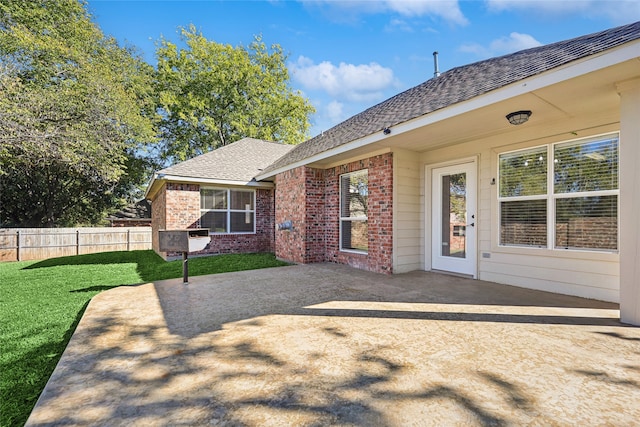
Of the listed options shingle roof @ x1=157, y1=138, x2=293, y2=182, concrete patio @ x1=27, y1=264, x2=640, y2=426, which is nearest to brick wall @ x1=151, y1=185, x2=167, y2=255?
shingle roof @ x1=157, y1=138, x2=293, y2=182

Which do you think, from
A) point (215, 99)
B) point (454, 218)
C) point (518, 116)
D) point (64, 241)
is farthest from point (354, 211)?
point (215, 99)

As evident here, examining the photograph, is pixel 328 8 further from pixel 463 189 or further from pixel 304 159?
pixel 463 189

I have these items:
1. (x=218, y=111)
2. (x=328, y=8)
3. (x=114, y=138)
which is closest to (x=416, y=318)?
(x=328, y=8)

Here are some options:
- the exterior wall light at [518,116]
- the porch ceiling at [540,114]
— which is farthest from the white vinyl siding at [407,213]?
the exterior wall light at [518,116]

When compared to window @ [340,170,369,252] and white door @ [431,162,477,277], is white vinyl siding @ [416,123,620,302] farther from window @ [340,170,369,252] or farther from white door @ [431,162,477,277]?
window @ [340,170,369,252]

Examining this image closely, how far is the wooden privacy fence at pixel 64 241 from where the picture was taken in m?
12.0

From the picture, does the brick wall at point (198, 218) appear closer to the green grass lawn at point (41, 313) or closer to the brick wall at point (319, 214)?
the green grass lawn at point (41, 313)

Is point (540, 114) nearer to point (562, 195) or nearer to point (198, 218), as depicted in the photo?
point (562, 195)

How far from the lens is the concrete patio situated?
5.63 ft

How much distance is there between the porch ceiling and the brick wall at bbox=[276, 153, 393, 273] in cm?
132

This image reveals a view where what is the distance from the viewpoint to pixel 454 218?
5.89 m

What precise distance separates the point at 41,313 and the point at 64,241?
38.1 feet

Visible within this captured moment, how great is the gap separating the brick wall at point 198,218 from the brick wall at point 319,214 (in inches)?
84.5

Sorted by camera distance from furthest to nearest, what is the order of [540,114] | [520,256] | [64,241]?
[64,241] < [520,256] < [540,114]
